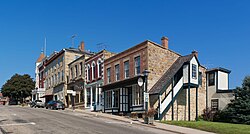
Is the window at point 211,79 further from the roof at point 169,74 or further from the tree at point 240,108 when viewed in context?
the roof at point 169,74

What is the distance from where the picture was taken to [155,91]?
97.7 ft

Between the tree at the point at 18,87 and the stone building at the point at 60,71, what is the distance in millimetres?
20247

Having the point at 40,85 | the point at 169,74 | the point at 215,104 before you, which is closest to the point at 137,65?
the point at 169,74

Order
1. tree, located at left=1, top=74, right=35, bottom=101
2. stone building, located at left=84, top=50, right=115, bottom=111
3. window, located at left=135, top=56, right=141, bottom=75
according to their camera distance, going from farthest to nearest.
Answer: tree, located at left=1, top=74, right=35, bottom=101
stone building, located at left=84, top=50, right=115, bottom=111
window, located at left=135, top=56, right=141, bottom=75

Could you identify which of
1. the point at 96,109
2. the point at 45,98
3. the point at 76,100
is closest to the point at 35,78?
the point at 45,98

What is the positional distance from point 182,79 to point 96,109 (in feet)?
43.9

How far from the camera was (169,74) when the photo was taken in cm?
3158

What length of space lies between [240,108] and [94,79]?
18807 millimetres

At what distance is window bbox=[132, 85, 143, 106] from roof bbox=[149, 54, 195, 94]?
145 centimetres

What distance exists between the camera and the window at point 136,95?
31.7 m

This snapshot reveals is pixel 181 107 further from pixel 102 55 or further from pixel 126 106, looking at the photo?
pixel 102 55

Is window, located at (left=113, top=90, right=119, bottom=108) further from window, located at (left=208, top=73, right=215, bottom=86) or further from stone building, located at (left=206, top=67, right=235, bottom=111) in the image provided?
window, located at (left=208, top=73, right=215, bottom=86)

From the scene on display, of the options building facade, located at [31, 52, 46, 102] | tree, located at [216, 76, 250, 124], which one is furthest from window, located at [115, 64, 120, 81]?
building facade, located at [31, 52, 46, 102]

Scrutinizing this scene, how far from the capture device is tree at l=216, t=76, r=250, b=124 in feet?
101
